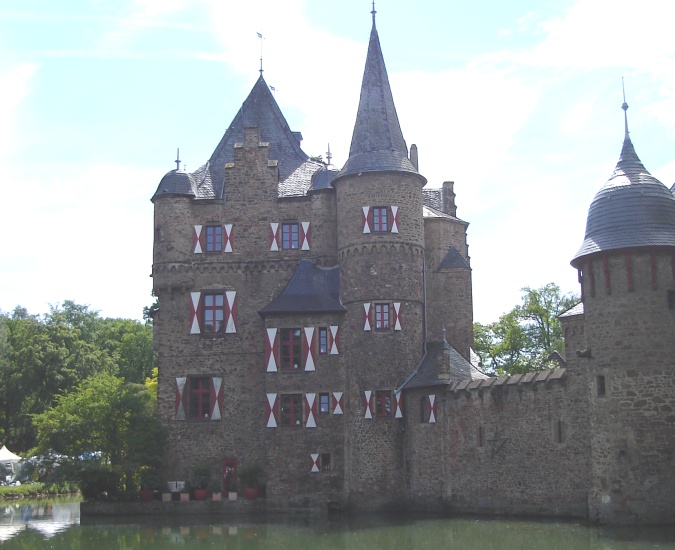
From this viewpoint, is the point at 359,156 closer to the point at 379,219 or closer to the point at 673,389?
the point at 379,219

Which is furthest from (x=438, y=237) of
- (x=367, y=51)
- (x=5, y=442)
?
(x=5, y=442)

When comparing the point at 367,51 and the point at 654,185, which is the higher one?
the point at 367,51

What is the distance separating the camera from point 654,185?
928 inches

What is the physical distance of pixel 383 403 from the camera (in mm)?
30500

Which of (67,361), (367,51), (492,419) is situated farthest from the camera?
(67,361)

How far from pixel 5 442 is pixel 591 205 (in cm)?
4049

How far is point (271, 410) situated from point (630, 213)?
13.8m

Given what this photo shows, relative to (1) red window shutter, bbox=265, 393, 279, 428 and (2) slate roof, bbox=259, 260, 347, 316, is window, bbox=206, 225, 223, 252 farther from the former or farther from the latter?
(1) red window shutter, bbox=265, 393, 279, 428

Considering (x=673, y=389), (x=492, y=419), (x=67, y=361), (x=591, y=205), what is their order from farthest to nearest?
(x=67, y=361)
(x=492, y=419)
(x=591, y=205)
(x=673, y=389)

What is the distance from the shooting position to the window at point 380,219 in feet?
103

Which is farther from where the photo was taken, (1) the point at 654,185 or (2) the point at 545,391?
(2) the point at 545,391

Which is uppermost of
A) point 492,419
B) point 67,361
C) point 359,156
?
point 359,156

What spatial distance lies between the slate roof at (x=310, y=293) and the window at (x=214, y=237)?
2883mm

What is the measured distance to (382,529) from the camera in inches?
966
